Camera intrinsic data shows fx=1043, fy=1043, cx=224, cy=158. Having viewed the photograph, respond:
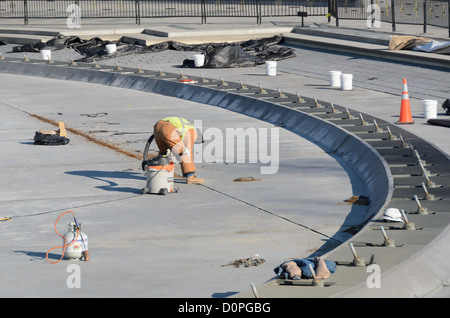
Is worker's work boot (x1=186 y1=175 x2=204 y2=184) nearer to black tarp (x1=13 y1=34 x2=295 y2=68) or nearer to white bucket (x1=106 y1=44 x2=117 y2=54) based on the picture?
black tarp (x1=13 y1=34 x2=295 y2=68)

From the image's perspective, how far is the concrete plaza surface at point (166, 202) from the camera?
11.5 m

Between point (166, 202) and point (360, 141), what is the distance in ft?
14.2

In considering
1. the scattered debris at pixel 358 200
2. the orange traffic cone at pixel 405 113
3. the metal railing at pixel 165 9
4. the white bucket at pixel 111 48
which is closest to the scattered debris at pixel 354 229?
the scattered debris at pixel 358 200

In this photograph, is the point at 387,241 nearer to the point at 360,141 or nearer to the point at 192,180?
the point at 192,180

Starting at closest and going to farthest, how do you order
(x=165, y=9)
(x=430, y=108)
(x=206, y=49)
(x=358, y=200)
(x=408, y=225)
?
(x=408, y=225)
(x=358, y=200)
(x=430, y=108)
(x=206, y=49)
(x=165, y=9)

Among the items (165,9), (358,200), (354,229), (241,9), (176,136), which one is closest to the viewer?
(354,229)

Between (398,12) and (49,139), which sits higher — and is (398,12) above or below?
above

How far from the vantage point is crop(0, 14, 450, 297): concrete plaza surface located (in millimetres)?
11469

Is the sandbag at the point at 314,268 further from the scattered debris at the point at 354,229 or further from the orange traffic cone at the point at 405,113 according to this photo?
the orange traffic cone at the point at 405,113

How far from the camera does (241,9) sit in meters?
45.4

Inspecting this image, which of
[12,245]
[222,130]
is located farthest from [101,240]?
[222,130]

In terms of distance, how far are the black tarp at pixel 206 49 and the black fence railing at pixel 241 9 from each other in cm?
356

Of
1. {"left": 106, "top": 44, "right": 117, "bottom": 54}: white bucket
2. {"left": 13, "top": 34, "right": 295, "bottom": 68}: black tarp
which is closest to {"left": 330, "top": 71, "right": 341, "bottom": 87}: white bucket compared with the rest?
{"left": 13, "top": 34, "right": 295, "bottom": 68}: black tarp

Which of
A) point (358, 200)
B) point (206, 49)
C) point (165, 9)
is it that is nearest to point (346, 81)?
point (206, 49)
